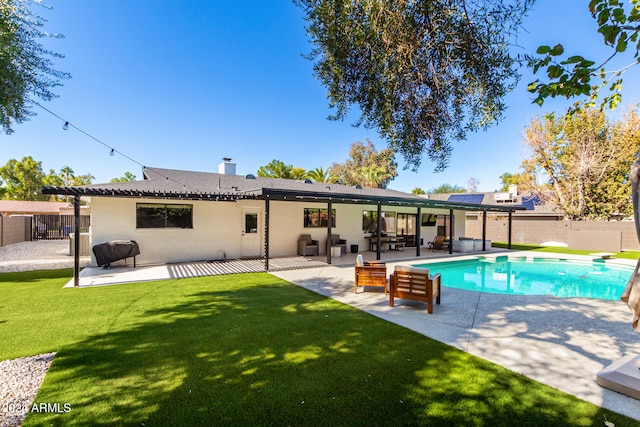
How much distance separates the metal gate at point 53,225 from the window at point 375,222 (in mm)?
19715

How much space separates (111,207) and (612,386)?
540 inches

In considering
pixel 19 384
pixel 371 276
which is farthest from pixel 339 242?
pixel 19 384

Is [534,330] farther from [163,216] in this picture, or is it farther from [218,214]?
[163,216]

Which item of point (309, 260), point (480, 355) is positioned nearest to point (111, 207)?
point (309, 260)

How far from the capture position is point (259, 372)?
3719 mm

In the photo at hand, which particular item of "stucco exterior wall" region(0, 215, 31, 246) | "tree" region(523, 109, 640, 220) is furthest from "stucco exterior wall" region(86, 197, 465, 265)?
"tree" region(523, 109, 640, 220)

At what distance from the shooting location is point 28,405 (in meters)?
3.08

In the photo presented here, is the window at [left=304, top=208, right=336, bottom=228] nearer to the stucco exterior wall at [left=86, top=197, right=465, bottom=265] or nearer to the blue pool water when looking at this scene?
the stucco exterior wall at [left=86, top=197, right=465, bottom=265]

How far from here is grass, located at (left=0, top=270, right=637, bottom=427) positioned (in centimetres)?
292

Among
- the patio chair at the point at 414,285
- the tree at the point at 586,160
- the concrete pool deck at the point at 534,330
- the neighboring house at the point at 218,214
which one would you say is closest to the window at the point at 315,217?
the neighboring house at the point at 218,214

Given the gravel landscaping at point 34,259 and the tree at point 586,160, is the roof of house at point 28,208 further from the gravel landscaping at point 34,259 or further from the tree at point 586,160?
the tree at point 586,160

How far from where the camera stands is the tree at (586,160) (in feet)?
67.8

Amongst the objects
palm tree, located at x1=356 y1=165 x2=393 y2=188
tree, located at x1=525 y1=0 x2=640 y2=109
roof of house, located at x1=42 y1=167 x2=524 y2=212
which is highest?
palm tree, located at x1=356 y1=165 x2=393 y2=188

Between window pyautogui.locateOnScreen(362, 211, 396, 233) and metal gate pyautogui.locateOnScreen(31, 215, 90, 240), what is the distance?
64.7 ft
